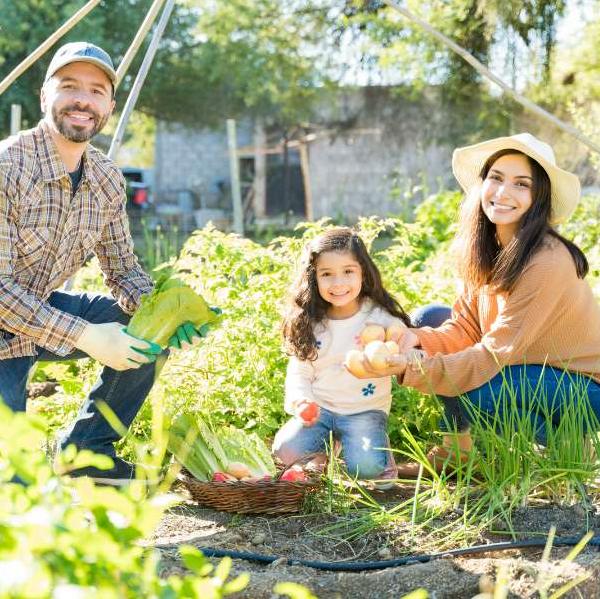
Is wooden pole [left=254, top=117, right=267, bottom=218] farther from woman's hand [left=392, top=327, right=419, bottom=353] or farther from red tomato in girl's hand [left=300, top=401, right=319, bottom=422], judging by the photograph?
red tomato in girl's hand [left=300, top=401, right=319, bottom=422]

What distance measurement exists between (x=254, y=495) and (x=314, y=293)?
89 centimetres

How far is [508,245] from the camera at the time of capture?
10.4ft

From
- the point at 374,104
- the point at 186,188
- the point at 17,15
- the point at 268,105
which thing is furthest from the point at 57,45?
the point at 186,188

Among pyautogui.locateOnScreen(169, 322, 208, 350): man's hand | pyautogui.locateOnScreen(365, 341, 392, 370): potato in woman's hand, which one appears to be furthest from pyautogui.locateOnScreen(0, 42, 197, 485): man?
pyautogui.locateOnScreen(365, 341, 392, 370): potato in woman's hand

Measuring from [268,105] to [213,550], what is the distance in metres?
12.7

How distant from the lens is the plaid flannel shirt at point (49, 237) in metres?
2.97

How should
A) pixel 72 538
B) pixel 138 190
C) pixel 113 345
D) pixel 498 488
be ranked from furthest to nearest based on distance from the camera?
pixel 138 190, pixel 113 345, pixel 498 488, pixel 72 538

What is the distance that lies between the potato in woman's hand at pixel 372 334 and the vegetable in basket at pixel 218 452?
20.4 inches

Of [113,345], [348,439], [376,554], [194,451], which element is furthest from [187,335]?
A: [376,554]

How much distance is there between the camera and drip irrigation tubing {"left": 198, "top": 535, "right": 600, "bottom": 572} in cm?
248

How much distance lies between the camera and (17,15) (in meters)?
12.3

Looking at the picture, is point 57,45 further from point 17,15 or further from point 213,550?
point 213,550

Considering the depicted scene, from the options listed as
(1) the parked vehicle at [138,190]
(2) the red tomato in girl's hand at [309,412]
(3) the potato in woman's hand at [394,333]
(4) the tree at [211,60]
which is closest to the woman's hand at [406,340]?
(3) the potato in woman's hand at [394,333]

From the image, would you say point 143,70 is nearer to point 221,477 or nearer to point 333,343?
point 333,343
